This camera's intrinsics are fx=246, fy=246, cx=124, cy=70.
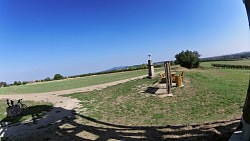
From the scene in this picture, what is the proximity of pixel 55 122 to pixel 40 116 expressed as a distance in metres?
1.92

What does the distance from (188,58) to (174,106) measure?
18.3m

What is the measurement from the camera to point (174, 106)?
11.4 metres

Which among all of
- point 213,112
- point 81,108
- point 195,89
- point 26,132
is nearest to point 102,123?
point 26,132

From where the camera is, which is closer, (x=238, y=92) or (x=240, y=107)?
(x=240, y=107)

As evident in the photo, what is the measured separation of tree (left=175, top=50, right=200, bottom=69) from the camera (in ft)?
93.7

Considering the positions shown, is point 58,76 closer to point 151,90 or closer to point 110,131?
point 151,90

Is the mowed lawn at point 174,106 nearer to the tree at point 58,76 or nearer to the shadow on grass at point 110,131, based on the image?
the shadow on grass at point 110,131

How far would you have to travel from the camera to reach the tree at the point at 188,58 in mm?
28547

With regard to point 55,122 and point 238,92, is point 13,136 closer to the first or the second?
point 55,122

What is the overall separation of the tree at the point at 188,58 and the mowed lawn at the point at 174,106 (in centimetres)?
1287

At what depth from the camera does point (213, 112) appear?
9.87m

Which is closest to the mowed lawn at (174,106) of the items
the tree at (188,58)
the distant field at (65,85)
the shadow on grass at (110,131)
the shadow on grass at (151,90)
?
the shadow on grass at (151,90)

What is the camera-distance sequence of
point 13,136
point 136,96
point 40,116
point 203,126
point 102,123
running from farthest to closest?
point 136,96 < point 40,116 < point 102,123 < point 13,136 < point 203,126

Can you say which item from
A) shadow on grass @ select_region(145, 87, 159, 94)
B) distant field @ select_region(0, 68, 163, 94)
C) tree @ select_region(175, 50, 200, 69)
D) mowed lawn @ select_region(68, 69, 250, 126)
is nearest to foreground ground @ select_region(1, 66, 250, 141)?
mowed lawn @ select_region(68, 69, 250, 126)
